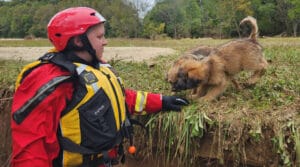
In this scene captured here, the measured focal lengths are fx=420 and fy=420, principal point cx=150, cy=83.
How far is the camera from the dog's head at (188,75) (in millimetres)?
5004

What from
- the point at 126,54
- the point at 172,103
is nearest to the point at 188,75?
the point at 172,103

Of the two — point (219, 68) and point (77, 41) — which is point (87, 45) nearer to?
point (77, 41)

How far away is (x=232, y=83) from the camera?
19.1ft

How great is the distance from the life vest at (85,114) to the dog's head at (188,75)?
1.62 metres

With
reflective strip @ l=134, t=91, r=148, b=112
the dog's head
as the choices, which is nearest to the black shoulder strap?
reflective strip @ l=134, t=91, r=148, b=112

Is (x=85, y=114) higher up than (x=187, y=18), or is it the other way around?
(x=85, y=114)

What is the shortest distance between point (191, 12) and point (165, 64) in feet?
161

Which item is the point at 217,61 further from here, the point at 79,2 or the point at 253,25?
the point at 79,2

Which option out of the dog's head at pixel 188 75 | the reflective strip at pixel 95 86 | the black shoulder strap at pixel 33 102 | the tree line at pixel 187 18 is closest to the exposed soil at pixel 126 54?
the dog's head at pixel 188 75

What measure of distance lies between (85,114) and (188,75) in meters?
1.96

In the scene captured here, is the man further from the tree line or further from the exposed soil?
the tree line

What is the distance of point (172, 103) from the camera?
4.70 m

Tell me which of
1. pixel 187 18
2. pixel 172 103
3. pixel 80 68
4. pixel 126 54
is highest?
pixel 80 68

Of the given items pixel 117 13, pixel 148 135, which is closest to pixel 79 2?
pixel 117 13
